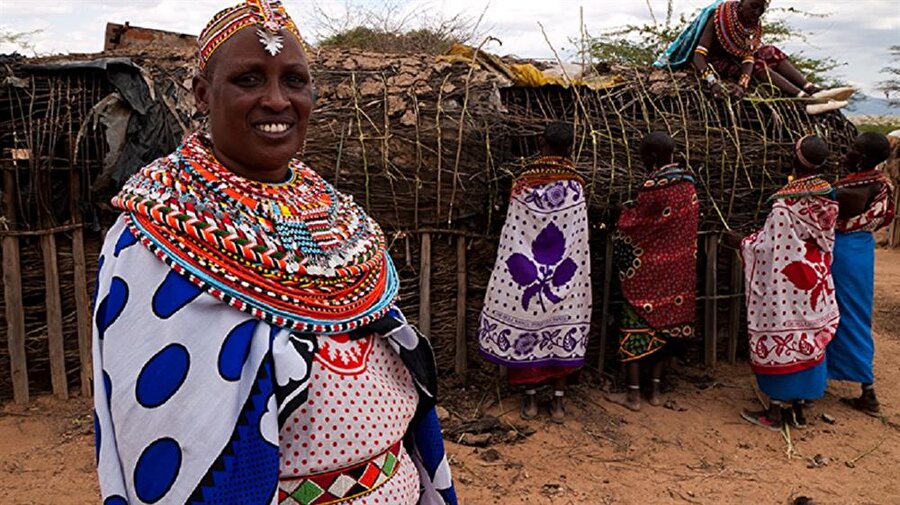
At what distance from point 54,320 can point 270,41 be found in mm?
3979

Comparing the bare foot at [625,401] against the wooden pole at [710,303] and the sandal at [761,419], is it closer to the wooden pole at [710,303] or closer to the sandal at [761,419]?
the sandal at [761,419]

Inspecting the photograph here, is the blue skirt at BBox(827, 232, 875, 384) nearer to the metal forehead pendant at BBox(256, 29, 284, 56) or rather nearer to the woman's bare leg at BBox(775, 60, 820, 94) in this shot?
the woman's bare leg at BBox(775, 60, 820, 94)

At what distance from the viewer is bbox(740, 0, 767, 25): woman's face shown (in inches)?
219

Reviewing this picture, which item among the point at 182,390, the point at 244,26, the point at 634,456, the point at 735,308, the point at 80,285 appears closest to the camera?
the point at 182,390

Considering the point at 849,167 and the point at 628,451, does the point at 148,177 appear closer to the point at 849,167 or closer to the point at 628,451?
the point at 628,451

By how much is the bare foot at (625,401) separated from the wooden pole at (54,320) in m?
3.62

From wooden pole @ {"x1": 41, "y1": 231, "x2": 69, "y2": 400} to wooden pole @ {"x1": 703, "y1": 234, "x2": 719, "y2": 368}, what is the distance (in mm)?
4494

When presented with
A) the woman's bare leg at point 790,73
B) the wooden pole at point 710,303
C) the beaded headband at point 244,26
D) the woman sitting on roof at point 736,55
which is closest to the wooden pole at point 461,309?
the wooden pole at point 710,303

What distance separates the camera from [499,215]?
16.1ft

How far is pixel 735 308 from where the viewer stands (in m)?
5.62

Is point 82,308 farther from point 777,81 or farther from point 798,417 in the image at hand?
point 777,81

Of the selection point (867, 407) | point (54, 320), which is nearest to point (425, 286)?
point (54, 320)

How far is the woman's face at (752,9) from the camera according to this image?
18.3 feet

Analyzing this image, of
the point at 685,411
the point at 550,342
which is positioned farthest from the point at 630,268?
the point at 685,411
